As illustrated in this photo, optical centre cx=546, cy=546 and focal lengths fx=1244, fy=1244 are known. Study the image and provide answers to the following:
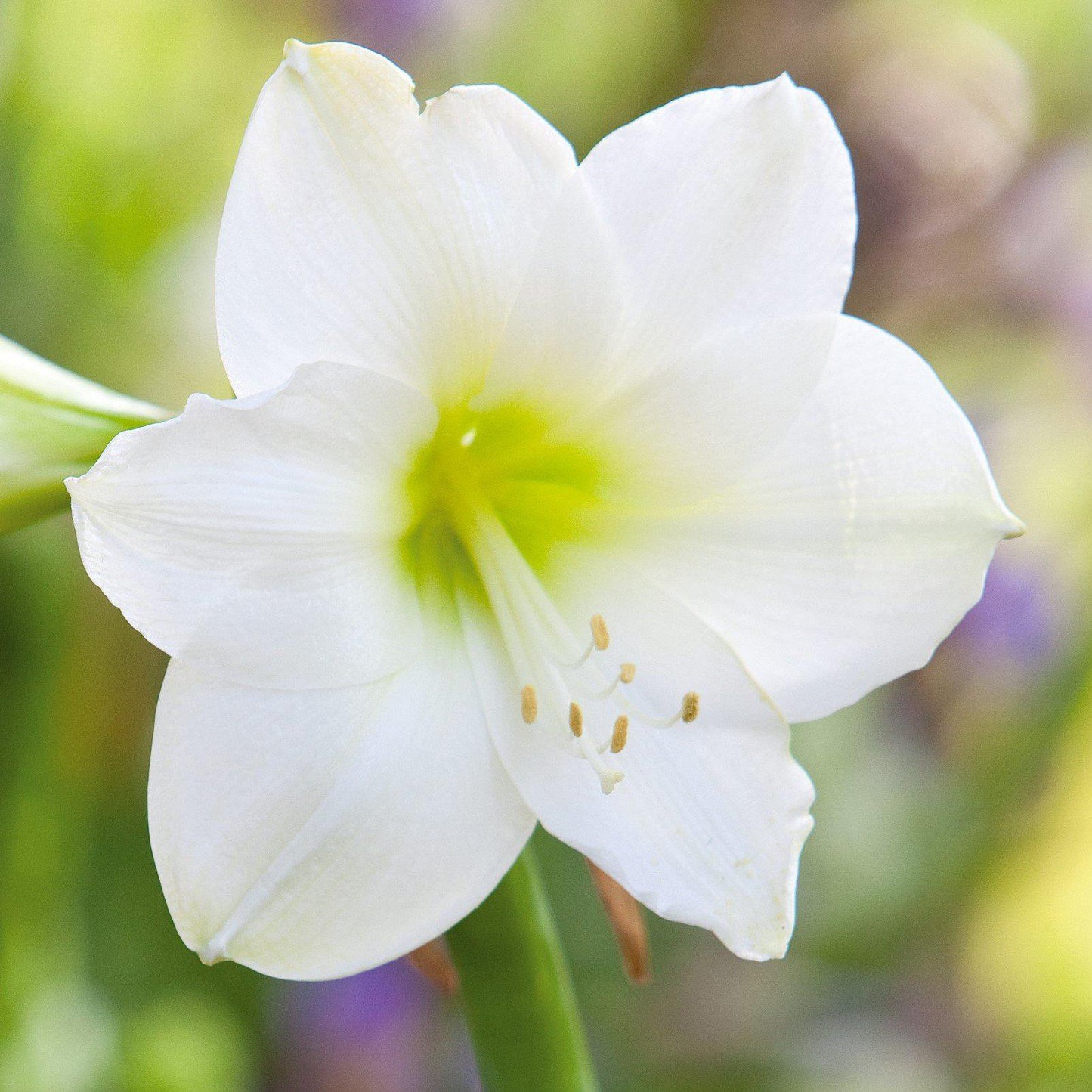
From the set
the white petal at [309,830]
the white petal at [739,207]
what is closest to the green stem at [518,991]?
the white petal at [309,830]

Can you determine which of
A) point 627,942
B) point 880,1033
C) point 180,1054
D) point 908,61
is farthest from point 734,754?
point 908,61

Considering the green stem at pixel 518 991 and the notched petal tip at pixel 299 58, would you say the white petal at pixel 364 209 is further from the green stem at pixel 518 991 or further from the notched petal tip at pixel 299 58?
the green stem at pixel 518 991

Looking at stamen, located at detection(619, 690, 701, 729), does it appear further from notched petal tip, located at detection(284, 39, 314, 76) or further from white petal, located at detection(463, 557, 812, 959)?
notched petal tip, located at detection(284, 39, 314, 76)

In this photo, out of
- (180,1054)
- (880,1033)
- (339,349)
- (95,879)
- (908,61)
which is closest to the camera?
(339,349)

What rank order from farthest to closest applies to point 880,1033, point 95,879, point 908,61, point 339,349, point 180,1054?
point 908,61
point 880,1033
point 95,879
point 180,1054
point 339,349

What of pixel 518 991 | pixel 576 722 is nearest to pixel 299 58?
pixel 576 722

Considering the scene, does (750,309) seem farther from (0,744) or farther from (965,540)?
(0,744)

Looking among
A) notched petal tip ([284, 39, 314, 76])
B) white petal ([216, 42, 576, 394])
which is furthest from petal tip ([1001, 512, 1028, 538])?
notched petal tip ([284, 39, 314, 76])
